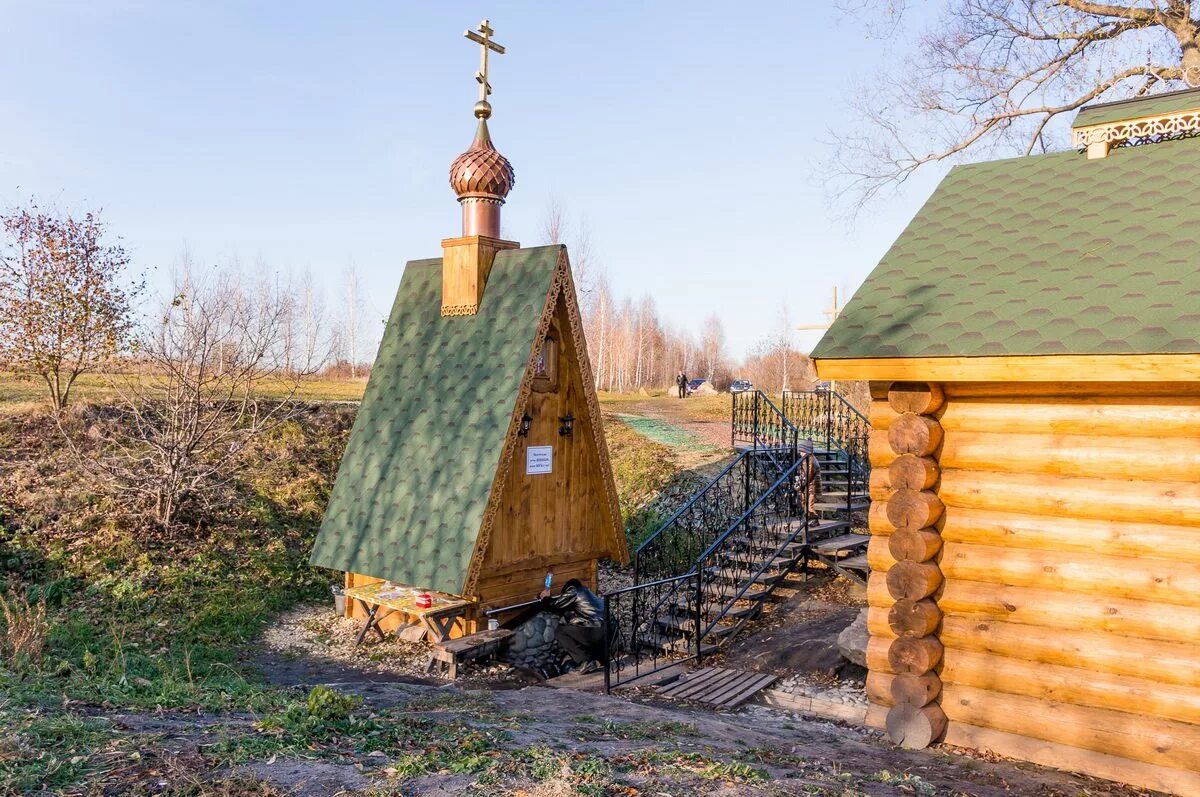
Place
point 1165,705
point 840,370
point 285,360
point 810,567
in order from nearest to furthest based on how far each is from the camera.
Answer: point 1165,705 < point 840,370 < point 810,567 < point 285,360

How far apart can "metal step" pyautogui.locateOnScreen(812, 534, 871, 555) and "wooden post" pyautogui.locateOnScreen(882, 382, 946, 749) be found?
545cm

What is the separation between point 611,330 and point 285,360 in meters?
40.9

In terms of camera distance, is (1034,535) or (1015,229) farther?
(1015,229)

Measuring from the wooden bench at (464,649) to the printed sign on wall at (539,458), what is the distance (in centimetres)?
212

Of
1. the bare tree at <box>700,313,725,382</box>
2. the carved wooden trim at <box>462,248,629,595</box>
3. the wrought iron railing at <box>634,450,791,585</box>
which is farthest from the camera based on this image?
the bare tree at <box>700,313,725,382</box>

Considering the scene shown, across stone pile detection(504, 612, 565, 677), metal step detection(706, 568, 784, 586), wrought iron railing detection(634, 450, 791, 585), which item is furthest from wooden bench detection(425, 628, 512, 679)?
wrought iron railing detection(634, 450, 791, 585)

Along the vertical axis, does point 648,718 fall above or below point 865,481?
below

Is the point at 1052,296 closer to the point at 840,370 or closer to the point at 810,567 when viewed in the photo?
the point at 840,370

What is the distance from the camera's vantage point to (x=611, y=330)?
5484cm

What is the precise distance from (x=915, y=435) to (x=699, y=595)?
4424 millimetres

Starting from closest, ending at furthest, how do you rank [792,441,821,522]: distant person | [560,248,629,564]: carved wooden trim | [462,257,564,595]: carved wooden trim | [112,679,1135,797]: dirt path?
[112,679,1135,797]: dirt path < [462,257,564,595]: carved wooden trim < [560,248,629,564]: carved wooden trim < [792,441,821,522]: distant person

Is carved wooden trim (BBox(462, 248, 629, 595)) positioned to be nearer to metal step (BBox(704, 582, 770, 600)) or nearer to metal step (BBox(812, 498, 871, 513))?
metal step (BBox(704, 582, 770, 600))

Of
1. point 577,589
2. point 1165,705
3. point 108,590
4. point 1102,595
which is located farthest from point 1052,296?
point 108,590

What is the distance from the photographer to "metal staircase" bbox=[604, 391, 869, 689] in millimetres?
10773
